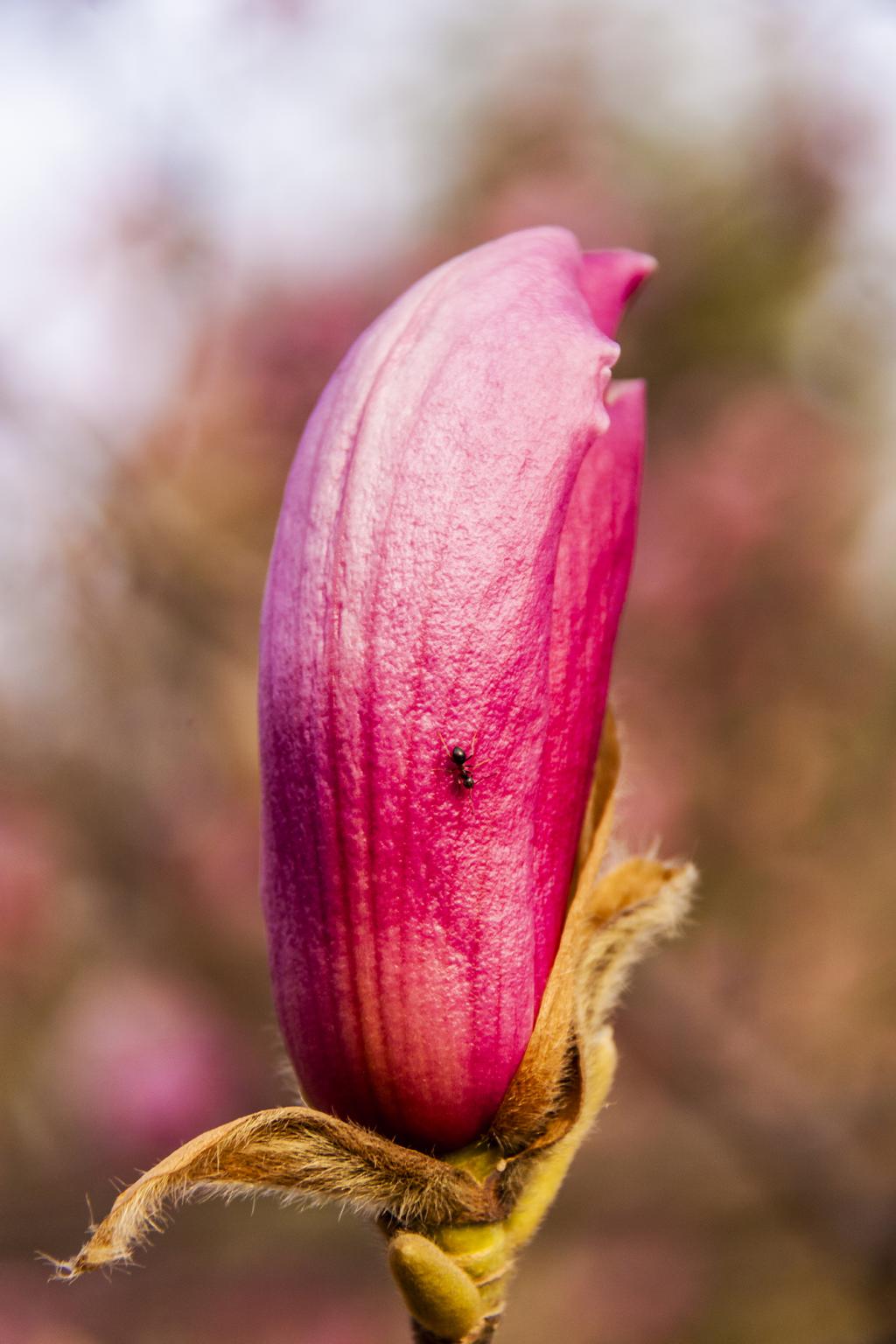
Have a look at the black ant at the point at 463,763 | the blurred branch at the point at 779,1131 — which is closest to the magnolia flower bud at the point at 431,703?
the black ant at the point at 463,763

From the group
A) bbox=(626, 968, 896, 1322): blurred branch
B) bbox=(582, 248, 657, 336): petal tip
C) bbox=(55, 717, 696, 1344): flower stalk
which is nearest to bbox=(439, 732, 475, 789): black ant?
bbox=(55, 717, 696, 1344): flower stalk

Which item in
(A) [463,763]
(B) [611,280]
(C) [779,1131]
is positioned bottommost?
(C) [779,1131]

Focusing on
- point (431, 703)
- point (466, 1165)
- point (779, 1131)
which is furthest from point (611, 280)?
point (779, 1131)

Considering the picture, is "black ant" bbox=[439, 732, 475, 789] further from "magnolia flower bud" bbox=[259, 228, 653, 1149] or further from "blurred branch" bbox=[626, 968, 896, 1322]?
"blurred branch" bbox=[626, 968, 896, 1322]

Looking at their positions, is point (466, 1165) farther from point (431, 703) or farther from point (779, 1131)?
point (779, 1131)

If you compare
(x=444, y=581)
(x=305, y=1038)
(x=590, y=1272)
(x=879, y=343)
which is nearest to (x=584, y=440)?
(x=444, y=581)

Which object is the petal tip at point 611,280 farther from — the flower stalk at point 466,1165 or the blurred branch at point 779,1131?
the blurred branch at point 779,1131

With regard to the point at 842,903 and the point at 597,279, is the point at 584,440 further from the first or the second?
the point at 842,903

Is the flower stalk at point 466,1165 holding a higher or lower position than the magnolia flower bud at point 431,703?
lower
